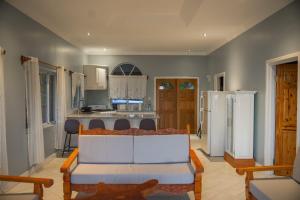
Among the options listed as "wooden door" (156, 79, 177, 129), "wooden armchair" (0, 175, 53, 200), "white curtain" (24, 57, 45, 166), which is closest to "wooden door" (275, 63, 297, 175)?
"wooden armchair" (0, 175, 53, 200)

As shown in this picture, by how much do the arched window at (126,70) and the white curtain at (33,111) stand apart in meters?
4.88

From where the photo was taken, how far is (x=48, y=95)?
6.16 meters

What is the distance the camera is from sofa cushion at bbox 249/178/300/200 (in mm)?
2660

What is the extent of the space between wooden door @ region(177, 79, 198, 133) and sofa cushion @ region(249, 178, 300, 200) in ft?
21.1

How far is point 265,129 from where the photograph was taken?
4734 millimetres

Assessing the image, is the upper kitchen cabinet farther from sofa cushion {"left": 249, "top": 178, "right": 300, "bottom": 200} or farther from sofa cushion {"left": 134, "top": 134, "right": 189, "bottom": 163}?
sofa cushion {"left": 249, "top": 178, "right": 300, "bottom": 200}

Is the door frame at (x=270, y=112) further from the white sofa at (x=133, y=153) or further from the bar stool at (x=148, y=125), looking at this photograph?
the bar stool at (x=148, y=125)

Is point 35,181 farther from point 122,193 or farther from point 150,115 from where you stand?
point 150,115

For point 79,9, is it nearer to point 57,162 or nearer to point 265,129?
point 57,162

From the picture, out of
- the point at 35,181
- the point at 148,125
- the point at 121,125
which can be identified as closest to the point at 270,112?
the point at 148,125

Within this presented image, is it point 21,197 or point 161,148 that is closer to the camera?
point 21,197

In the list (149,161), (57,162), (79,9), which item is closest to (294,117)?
(149,161)

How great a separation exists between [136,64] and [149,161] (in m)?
6.00

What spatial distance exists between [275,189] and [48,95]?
4.94 meters
